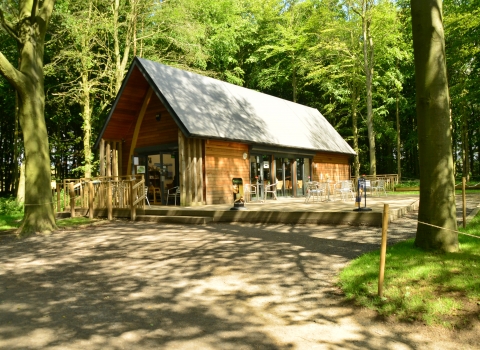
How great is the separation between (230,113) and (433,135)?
12.8 meters

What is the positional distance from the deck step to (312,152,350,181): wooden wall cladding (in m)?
12.4

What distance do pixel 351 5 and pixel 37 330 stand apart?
2538cm

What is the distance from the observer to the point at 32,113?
1052cm

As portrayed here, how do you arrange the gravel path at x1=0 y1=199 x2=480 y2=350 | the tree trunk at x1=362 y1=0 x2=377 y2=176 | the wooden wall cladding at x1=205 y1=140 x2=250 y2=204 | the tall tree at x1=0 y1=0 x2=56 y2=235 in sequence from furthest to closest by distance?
the tree trunk at x1=362 y1=0 x2=377 y2=176 → the wooden wall cladding at x1=205 y1=140 x2=250 y2=204 → the tall tree at x1=0 y1=0 x2=56 y2=235 → the gravel path at x1=0 y1=199 x2=480 y2=350

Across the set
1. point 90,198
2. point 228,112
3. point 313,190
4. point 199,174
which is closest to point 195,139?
point 199,174

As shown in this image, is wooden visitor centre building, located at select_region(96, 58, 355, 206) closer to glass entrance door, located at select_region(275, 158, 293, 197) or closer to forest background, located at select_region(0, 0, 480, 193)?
glass entrance door, located at select_region(275, 158, 293, 197)

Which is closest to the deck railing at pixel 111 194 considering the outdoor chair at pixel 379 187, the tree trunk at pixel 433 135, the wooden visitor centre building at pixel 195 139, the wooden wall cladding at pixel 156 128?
the wooden visitor centre building at pixel 195 139

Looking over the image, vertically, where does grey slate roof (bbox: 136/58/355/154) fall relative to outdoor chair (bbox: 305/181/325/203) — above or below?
above

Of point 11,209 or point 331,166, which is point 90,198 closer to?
point 11,209

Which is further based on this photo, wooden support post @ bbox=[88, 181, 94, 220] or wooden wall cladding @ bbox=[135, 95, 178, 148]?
wooden wall cladding @ bbox=[135, 95, 178, 148]

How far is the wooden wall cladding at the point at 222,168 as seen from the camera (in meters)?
16.0

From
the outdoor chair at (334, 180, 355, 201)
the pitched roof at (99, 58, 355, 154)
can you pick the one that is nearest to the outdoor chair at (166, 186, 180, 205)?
the pitched roof at (99, 58, 355, 154)

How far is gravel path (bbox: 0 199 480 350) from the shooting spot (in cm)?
367

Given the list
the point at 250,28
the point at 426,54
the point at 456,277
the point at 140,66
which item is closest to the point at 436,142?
the point at 426,54
